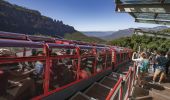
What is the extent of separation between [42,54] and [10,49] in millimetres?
1003

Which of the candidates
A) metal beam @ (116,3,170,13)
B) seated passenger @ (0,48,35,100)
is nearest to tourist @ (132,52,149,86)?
metal beam @ (116,3,170,13)

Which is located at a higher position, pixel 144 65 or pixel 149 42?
pixel 149 42

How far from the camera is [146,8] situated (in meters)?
11.0

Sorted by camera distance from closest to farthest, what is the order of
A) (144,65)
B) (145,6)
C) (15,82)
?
(15,82) → (144,65) → (145,6)

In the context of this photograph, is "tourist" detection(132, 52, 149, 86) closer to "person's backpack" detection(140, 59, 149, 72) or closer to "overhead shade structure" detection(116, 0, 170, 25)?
"person's backpack" detection(140, 59, 149, 72)

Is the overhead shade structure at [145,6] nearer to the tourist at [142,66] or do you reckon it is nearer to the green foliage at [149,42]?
the tourist at [142,66]

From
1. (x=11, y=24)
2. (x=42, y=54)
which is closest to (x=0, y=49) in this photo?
(x=42, y=54)

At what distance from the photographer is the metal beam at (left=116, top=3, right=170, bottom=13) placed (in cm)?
1010

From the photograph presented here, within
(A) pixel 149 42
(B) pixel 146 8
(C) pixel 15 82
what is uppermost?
(B) pixel 146 8

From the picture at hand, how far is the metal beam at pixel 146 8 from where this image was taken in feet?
33.1

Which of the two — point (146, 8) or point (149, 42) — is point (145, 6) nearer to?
point (146, 8)

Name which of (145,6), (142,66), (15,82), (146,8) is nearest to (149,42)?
(146,8)

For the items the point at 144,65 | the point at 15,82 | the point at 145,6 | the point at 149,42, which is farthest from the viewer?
the point at 149,42

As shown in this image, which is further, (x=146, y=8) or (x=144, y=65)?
(x=146, y=8)
